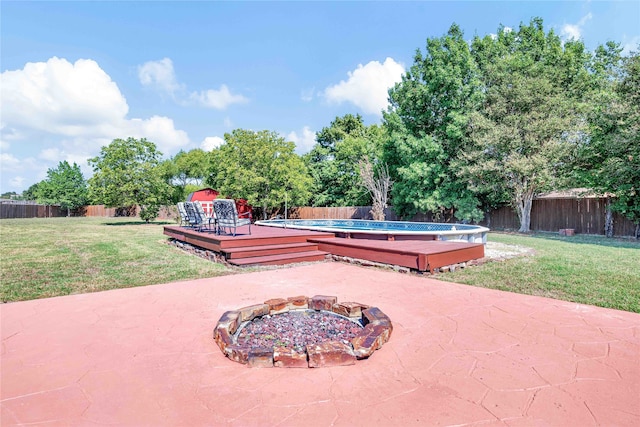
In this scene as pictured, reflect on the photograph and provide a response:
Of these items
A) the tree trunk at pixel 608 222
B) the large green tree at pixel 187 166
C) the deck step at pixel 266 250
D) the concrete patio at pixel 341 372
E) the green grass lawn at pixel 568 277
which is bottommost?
the concrete patio at pixel 341 372

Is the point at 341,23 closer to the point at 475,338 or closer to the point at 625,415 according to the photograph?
the point at 475,338

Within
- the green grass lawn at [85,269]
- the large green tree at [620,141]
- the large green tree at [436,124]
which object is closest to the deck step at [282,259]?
the green grass lawn at [85,269]

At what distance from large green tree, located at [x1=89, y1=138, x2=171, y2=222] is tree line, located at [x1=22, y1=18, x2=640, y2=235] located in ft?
0.22

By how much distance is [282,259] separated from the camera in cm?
654

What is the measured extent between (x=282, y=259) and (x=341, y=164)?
21.0m

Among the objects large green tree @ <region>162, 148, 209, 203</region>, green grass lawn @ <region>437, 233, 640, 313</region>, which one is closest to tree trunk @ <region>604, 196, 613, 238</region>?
green grass lawn @ <region>437, 233, 640, 313</region>

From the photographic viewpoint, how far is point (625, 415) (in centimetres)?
170

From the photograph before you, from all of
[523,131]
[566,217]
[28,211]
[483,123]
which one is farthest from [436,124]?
[28,211]

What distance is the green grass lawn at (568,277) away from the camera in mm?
4016

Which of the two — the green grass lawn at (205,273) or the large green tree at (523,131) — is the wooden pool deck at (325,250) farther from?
the large green tree at (523,131)

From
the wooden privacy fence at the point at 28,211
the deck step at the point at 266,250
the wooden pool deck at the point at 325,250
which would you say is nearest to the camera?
the wooden pool deck at the point at 325,250

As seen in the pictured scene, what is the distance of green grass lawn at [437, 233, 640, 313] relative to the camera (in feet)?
13.2

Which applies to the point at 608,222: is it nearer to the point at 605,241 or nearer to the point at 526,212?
the point at 526,212

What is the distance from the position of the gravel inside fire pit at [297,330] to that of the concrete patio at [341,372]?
0.35m
